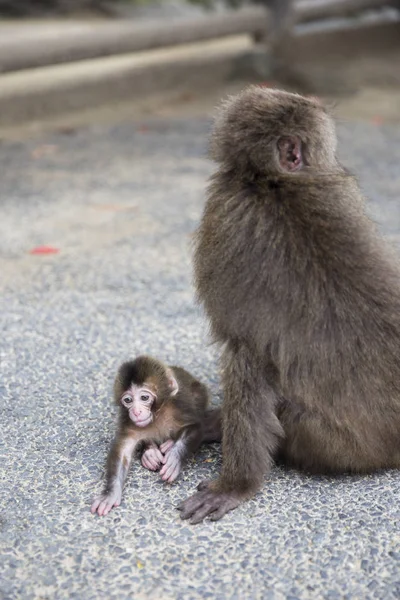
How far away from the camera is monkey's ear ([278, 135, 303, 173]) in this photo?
2607mm

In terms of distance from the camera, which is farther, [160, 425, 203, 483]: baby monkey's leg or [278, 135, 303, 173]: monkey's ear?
[160, 425, 203, 483]: baby monkey's leg

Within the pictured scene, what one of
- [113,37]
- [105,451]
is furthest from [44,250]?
[113,37]

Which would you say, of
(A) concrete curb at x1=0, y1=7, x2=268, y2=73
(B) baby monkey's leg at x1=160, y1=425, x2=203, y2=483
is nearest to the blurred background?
(A) concrete curb at x1=0, y1=7, x2=268, y2=73

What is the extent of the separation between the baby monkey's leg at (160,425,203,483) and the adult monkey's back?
0.16 metres

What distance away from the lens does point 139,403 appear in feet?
9.36

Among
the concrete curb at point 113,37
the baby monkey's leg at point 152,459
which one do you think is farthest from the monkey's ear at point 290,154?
the concrete curb at point 113,37

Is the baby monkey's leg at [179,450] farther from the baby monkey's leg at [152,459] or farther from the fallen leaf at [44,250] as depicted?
the fallen leaf at [44,250]

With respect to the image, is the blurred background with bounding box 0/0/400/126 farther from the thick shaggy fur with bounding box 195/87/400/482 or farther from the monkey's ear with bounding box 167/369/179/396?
the thick shaggy fur with bounding box 195/87/400/482

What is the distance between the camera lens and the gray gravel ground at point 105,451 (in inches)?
93.5

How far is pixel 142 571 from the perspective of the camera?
2.38 meters

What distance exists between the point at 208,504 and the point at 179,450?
0.29 meters

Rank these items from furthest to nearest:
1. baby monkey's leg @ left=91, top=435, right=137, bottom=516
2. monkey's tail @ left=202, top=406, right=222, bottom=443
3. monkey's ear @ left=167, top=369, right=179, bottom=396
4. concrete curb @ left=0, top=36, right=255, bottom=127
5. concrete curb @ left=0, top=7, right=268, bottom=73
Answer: concrete curb @ left=0, top=36, right=255, bottom=127
concrete curb @ left=0, top=7, right=268, bottom=73
monkey's tail @ left=202, top=406, right=222, bottom=443
monkey's ear @ left=167, top=369, right=179, bottom=396
baby monkey's leg @ left=91, top=435, right=137, bottom=516

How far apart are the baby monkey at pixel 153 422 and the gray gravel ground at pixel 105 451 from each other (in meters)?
0.07

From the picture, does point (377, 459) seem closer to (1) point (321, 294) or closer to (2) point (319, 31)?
(1) point (321, 294)
